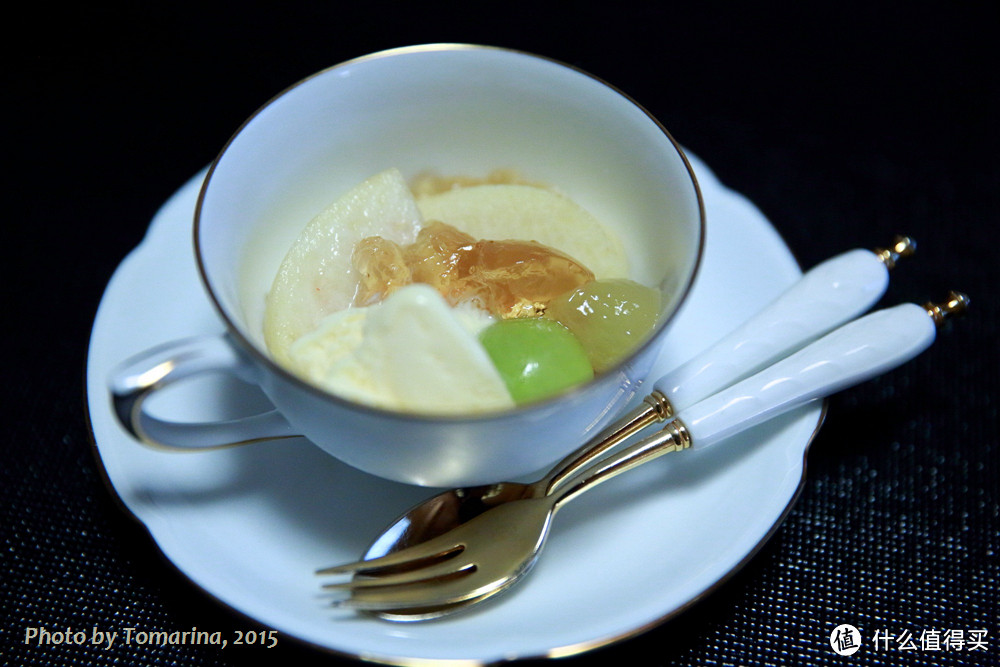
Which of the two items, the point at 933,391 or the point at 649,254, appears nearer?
A: the point at 649,254

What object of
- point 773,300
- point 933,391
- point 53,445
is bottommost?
point 933,391

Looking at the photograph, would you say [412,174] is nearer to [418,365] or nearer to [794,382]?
[418,365]

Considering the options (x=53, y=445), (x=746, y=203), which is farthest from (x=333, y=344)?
(x=746, y=203)

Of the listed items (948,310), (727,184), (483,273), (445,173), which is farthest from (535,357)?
(727,184)

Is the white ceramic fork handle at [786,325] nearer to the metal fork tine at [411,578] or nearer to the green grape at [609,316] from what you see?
the green grape at [609,316]

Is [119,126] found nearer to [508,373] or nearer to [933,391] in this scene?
[508,373]

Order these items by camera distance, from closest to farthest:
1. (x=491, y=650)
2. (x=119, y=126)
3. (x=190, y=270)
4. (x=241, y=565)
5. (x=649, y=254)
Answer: (x=491, y=650) < (x=241, y=565) < (x=649, y=254) < (x=190, y=270) < (x=119, y=126)

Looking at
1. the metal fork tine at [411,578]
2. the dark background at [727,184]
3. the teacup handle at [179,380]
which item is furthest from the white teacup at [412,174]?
the dark background at [727,184]
